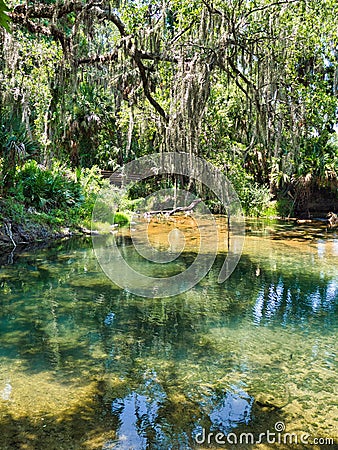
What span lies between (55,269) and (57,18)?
4433mm

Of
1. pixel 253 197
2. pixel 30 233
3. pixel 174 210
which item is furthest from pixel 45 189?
pixel 253 197

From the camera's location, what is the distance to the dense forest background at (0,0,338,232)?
796 centimetres

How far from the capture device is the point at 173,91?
9.23 meters

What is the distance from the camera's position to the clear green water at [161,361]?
3117mm

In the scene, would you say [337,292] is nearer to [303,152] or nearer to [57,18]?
[57,18]

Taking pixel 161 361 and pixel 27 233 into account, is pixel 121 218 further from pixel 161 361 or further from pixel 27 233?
pixel 161 361

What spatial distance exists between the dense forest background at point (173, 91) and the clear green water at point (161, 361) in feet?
8.80

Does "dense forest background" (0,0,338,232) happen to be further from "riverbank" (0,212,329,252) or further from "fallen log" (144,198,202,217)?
"fallen log" (144,198,202,217)

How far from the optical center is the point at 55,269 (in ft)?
27.0

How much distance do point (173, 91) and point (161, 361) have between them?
6.55m

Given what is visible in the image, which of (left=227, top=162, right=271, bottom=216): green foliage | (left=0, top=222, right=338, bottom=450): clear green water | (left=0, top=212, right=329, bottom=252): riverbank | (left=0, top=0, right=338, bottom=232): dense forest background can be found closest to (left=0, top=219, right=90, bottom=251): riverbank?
(left=0, top=212, right=329, bottom=252): riverbank

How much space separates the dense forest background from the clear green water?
2681mm

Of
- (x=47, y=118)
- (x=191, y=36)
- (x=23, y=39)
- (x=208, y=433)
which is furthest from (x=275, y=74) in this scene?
(x=47, y=118)

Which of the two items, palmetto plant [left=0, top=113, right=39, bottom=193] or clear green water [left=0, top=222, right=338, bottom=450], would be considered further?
palmetto plant [left=0, top=113, right=39, bottom=193]
